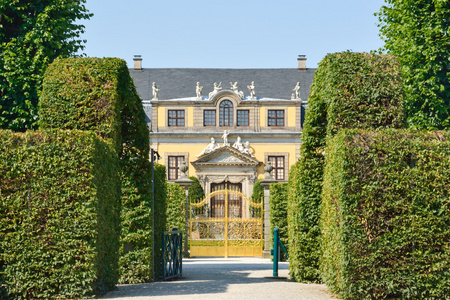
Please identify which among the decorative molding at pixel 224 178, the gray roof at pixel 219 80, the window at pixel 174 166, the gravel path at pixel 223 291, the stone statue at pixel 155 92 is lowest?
the gravel path at pixel 223 291

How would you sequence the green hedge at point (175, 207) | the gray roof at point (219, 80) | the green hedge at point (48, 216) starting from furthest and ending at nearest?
the gray roof at point (219, 80) → the green hedge at point (175, 207) → the green hedge at point (48, 216)

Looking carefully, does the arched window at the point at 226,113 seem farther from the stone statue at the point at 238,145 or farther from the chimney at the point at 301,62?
the chimney at the point at 301,62

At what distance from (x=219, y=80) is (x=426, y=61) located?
2480 centimetres

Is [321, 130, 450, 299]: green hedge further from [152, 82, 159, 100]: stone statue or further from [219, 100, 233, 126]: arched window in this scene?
[152, 82, 159, 100]: stone statue


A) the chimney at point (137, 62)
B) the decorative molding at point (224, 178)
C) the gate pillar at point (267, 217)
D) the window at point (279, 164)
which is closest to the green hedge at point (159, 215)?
the gate pillar at point (267, 217)

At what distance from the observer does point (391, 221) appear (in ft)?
27.3

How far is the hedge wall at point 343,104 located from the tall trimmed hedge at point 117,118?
10.2 ft

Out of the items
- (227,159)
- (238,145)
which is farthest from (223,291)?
(238,145)

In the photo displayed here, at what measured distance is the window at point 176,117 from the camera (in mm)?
38188

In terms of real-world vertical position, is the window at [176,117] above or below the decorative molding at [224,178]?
above

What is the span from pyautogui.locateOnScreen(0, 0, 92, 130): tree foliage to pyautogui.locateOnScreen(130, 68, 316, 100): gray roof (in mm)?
23994

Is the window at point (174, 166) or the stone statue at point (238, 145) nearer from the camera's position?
the stone statue at point (238, 145)

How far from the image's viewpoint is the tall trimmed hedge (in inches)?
387

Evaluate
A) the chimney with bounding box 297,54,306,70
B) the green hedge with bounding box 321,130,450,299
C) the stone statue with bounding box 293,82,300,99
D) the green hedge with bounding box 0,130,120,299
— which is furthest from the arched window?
the green hedge with bounding box 321,130,450,299
